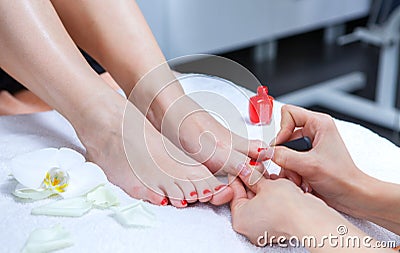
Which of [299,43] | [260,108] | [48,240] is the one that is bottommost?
[299,43]

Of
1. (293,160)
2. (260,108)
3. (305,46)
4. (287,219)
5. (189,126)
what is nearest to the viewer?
(287,219)

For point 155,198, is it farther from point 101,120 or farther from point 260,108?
point 260,108

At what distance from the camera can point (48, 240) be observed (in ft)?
2.51

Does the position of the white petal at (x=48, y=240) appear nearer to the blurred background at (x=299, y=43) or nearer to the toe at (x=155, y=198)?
the toe at (x=155, y=198)

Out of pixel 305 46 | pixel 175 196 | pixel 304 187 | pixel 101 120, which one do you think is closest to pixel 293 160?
pixel 304 187

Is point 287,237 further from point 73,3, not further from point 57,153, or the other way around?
point 73,3

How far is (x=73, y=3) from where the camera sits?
113cm

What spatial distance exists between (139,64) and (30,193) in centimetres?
31

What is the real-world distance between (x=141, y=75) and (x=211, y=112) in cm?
13

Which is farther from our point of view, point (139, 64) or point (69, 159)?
point (139, 64)

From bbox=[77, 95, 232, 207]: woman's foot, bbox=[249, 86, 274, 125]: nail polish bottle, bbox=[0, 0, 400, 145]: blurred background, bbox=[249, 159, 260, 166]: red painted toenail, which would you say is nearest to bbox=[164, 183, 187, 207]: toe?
bbox=[77, 95, 232, 207]: woman's foot

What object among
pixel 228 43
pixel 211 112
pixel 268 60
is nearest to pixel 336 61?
pixel 268 60

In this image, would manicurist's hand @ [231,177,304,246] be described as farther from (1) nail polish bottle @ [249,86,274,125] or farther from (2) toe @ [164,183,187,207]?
(1) nail polish bottle @ [249,86,274,125]

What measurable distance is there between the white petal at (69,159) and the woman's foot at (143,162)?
44mm
